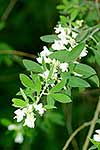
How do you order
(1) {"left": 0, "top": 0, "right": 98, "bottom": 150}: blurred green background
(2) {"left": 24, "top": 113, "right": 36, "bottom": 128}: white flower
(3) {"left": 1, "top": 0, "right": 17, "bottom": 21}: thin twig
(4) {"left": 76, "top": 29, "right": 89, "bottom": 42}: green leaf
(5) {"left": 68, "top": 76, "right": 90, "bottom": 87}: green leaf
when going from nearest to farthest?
(2) {"left": 24, "top": 113, "right": 36, "bottom": 128}: white flower → (5) {"left": 68, "top": 76, "right": 90, "bottom": 87}: green leaf → (4) {"left": 76, "top": 29, "right": 89, "bottom": 42}: green leaf → (1) {"left": 0, "top": 0, "right": 98, "bottom": 150}: blurred green background → (3) {"left": 1, "top": 0, "right": 17, "bottom": 21}: thin twig

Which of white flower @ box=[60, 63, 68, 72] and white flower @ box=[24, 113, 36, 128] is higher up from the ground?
white flower @ box=[60, 63, 68, 72]

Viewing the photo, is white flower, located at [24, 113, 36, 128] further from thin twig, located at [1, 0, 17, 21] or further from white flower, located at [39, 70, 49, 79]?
thin twig, located at [1, 0, 17, 21]

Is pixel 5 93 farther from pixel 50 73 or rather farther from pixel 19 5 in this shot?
pixel 50 73

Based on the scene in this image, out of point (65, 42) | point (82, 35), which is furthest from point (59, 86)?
point (82, 35)

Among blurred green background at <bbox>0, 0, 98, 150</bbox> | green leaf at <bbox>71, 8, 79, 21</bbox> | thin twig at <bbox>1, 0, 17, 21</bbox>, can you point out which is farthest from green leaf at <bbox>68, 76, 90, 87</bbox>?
thin twig at <bbox>1, 0, 17, 21</bbox>

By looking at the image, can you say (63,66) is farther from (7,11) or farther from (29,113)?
(7,11)

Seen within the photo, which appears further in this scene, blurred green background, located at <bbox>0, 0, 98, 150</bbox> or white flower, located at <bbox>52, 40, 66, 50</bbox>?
blurred green background, located at <bbox>0, 0, 98, 150</bbox>

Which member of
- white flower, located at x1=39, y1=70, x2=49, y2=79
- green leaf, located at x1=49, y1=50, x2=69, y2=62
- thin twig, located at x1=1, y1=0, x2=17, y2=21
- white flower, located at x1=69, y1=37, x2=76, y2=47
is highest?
thin twig, located at x1=1, y1=0, x2=17, y2=21

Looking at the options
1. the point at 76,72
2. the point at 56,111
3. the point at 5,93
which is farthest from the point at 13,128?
the point at 76,72

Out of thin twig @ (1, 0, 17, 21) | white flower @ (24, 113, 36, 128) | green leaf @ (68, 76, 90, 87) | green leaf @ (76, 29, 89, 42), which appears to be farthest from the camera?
thin twig @ (1, 0, 17, 21)
